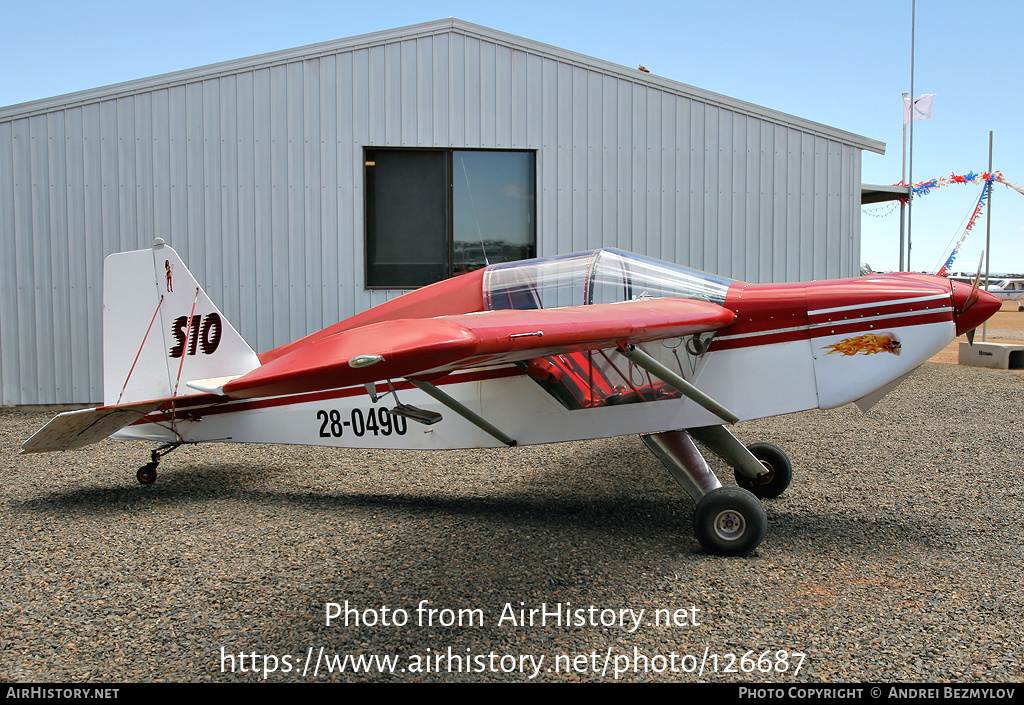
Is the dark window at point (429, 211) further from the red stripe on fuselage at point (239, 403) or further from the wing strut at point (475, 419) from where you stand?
the wing strut at point (475, 419)

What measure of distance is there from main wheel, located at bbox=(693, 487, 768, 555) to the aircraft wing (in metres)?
1.07

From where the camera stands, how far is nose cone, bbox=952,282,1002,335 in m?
4.03

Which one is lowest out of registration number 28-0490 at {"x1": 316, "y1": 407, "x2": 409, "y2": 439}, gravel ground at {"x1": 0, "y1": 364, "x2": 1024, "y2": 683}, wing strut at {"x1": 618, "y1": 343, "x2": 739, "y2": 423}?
gravel ground at {"x1": 0, "y1": 364, "x2": 1024, "y2": 683}

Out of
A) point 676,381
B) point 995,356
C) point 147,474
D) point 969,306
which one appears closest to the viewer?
point 676,381

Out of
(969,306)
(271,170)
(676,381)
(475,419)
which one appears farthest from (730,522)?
(271,170)

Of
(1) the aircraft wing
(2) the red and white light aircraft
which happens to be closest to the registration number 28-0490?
(2) the red and white light aircraft

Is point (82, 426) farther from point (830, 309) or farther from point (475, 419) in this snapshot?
point (830, 309)

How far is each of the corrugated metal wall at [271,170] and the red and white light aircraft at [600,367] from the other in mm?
3667

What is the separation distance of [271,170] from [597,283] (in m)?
6.06

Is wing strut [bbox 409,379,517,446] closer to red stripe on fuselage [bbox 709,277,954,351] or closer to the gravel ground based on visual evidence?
the gravel ground

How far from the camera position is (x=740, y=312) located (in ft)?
13.7

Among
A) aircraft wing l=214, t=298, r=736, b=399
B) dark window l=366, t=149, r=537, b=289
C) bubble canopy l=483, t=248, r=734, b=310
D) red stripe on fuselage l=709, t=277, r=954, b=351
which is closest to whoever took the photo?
aircraft wing l=214, t=298, r=736, b=399

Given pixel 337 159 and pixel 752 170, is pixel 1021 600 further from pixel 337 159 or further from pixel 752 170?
pixel 337 159

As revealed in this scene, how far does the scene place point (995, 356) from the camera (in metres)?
13.1
